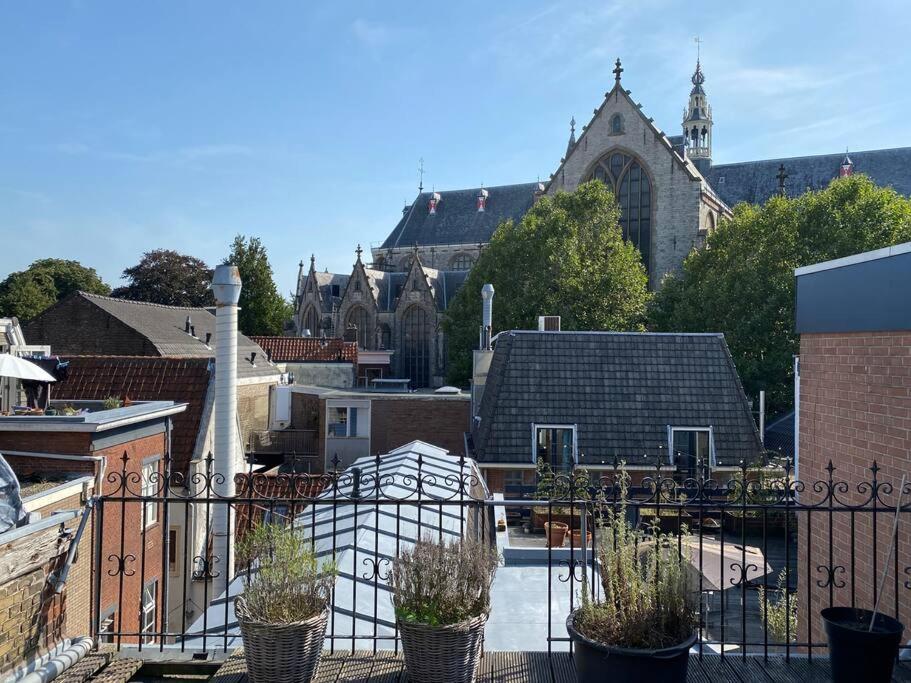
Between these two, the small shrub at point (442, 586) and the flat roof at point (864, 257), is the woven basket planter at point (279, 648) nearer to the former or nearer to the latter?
the small shrub at point (442, 586)

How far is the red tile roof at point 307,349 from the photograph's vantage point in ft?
125

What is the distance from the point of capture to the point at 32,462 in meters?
9.87

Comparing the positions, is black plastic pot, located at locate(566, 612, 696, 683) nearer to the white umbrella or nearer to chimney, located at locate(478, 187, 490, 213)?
the white umbrella

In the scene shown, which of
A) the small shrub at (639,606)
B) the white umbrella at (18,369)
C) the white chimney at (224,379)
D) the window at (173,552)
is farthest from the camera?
the window at (173,552)

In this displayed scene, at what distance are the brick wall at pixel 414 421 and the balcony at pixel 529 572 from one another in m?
12.2

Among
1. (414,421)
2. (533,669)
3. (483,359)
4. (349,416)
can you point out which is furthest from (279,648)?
(349,416)

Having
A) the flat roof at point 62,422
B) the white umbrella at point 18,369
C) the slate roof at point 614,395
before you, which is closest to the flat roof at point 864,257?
the flat roof at point 62,422

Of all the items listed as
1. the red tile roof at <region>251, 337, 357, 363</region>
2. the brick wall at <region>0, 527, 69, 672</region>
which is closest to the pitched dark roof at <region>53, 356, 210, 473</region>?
the brick wall at <region>0, 527, 69, 672</region>

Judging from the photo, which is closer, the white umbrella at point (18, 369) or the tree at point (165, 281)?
the white umbrella at point (18, 369)

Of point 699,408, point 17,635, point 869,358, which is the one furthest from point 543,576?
point 699,408

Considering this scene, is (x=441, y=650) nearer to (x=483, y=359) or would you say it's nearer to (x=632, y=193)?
(x=483, y=359)

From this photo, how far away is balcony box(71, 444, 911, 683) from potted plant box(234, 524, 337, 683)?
196 millimetres

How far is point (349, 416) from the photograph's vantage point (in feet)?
78.4

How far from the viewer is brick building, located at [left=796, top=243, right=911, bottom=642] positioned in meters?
5.82
